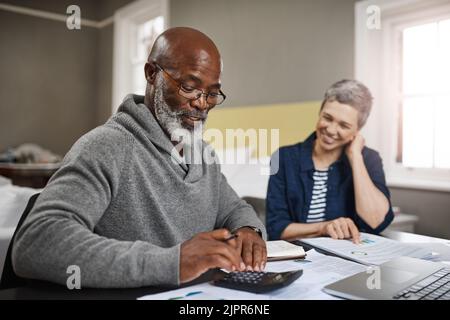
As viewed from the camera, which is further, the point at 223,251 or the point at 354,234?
the point at 354,234

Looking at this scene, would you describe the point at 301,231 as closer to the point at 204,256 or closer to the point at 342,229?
the point at 342,229

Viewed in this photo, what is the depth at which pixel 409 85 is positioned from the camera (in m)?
2.07

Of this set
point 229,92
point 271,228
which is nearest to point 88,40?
point 229,92

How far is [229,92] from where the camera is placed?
2990 millimetres

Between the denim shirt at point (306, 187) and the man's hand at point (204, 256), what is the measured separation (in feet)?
2.55

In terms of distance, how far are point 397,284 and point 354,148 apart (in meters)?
0.83

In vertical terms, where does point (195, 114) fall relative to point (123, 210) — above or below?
above

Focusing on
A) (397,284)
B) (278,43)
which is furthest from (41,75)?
(397,284)

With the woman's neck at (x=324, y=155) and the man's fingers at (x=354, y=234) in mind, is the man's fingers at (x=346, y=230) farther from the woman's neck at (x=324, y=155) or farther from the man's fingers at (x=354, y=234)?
the woman's neck at (x=324, y=155)

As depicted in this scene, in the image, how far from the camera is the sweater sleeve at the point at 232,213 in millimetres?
1071

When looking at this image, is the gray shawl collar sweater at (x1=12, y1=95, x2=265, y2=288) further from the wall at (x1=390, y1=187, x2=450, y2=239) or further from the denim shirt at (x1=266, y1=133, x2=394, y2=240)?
the wall at (x1=390, y1=187, x2=450, y2=239)

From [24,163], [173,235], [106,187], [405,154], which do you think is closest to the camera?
[106,187]
